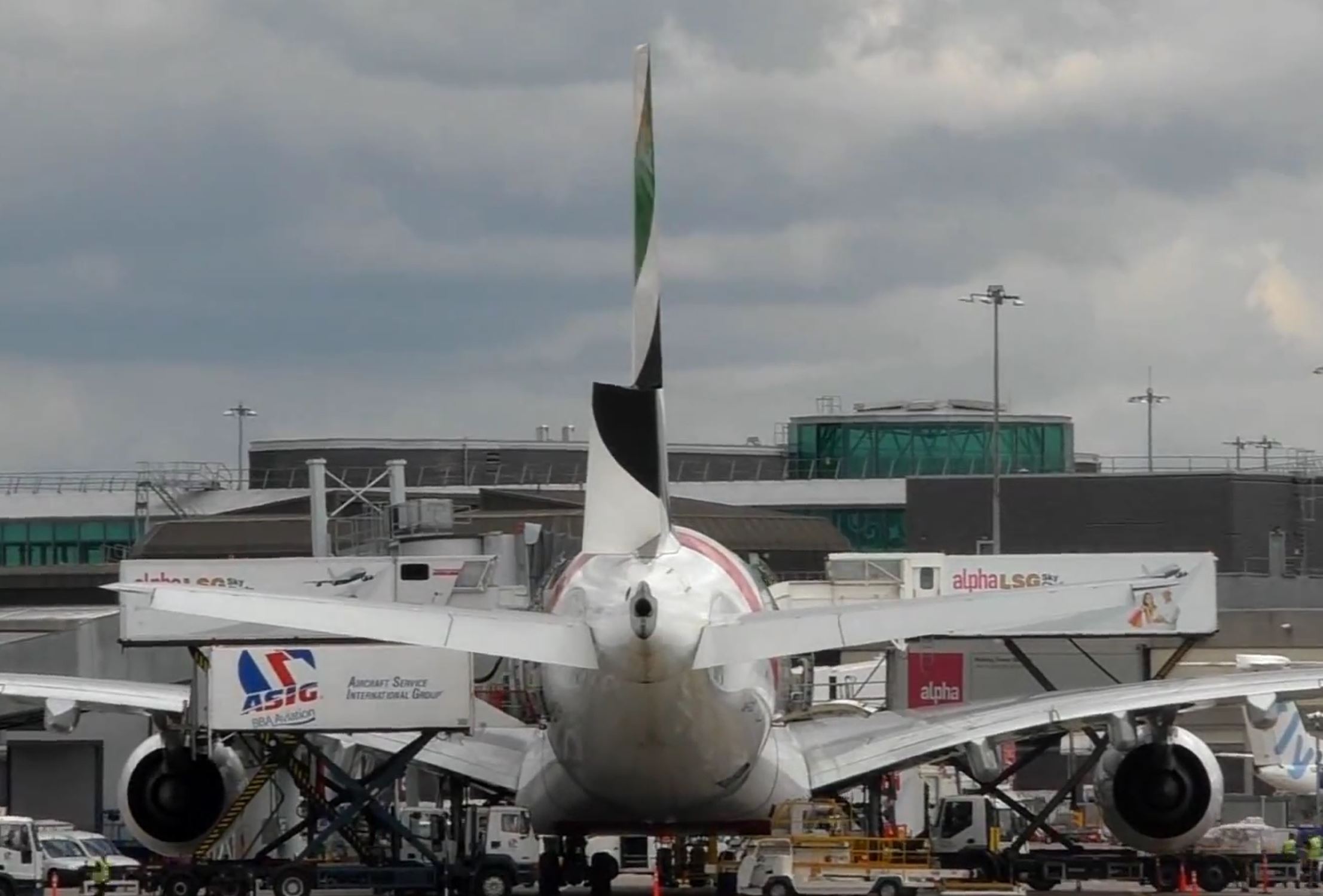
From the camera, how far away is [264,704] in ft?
112

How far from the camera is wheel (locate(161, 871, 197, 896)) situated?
114 ft

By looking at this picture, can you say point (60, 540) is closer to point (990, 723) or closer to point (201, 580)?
point (201, 580)

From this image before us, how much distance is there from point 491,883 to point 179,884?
4.86 m

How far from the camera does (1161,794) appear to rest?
37062mm

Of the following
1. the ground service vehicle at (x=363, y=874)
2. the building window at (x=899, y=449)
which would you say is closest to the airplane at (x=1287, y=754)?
the ground service vehicle at (x=363, y=874)

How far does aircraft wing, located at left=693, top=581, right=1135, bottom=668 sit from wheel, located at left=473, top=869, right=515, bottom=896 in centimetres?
1040

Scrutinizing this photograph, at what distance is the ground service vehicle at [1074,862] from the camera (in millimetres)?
39250

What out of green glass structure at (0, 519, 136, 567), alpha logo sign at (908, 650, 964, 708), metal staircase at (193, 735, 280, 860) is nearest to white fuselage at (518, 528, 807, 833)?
metal staircase at (193, 735, 280, 860)

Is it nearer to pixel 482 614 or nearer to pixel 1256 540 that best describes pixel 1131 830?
pixel 482 614

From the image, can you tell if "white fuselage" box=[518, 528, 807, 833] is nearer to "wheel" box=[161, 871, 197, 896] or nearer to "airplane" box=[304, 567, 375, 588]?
"wheel" box=[161, 871, 197, 896]

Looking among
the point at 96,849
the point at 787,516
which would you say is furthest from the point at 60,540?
the point at 96,849

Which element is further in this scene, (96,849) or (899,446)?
(899,446)

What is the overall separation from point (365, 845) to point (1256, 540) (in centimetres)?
6909

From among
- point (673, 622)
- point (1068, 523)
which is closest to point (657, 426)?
point (673, 622)
